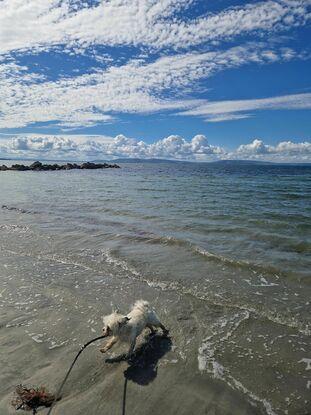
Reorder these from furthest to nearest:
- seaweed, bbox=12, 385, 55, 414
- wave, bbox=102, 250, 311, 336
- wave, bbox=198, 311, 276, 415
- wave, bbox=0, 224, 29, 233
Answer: wave, bbox=0, 224, 29, 233 < wave, bbox=102, 250, 311, 336 < wave, bbox=198, 311, 276, 415 < seaweed, bbox=12, 385, 55, 414

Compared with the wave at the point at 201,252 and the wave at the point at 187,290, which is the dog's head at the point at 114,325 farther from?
the wave at the point at 201,252

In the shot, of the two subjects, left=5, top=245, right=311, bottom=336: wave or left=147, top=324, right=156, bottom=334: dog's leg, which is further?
left=5, top=245, right=311, bottom=336: wave

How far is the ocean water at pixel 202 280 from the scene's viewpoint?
639cm

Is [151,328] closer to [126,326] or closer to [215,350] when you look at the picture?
[126,326]

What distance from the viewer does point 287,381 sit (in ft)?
19.4

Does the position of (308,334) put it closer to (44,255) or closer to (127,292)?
(127,292)

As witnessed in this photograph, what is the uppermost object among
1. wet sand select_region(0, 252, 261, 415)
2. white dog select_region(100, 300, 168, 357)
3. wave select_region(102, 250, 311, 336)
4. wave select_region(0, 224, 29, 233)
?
A: white dog select_region(100, 300, 168, 357)

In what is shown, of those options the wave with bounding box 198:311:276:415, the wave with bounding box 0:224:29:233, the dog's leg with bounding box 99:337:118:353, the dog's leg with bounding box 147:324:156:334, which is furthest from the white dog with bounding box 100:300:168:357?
the wave with bounding box 0:224:29:233

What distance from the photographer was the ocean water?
6387 millimetres

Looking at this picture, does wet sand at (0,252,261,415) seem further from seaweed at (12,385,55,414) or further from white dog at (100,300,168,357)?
white dog at (100,300,168,357)

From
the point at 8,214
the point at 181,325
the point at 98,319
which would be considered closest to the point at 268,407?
the point at 181,325

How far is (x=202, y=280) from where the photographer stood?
1031 centimetres

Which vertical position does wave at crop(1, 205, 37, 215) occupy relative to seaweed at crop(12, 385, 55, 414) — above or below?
above

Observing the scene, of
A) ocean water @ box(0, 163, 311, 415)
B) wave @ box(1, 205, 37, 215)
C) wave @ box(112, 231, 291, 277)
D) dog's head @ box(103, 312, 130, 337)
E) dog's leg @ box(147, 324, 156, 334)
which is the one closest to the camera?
dog's head @ box(103, 312, 130, 337)
